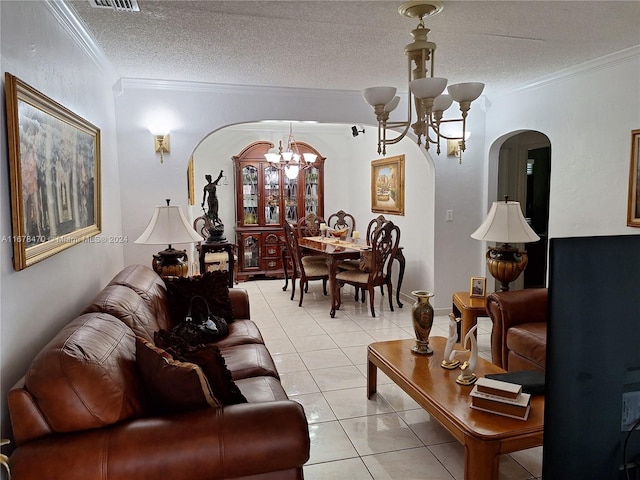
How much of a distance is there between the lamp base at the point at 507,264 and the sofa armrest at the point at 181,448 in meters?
2.72

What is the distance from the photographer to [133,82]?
160 inches

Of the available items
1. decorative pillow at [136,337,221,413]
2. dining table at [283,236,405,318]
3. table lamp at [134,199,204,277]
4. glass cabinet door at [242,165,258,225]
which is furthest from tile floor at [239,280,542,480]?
glass cabinet door at [242,165,258,225]

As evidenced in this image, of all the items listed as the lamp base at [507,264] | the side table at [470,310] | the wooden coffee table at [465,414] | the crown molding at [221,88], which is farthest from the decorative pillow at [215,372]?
the crown molding at [221,88]

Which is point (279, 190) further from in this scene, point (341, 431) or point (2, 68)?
point (2, 68)

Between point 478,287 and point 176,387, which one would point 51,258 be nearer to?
point 176,387

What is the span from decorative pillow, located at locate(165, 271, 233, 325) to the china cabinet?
397 centimetres

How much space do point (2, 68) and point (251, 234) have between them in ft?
18.4

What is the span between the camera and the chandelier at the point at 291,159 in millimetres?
6801

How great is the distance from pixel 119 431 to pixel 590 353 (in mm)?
1474

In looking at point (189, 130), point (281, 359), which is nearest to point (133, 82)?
point (189, 130)

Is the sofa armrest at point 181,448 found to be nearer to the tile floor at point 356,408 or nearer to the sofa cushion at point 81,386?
the sofa cushion at point 81,386

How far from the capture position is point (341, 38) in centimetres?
298

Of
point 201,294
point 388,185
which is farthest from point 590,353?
point 388,185

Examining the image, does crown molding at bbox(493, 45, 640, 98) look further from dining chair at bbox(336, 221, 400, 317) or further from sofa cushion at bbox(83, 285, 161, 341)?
sofa cushion at bbox(83, 285, 161, 341)
